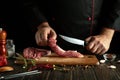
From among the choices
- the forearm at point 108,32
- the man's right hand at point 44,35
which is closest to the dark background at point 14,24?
the man's right hand at point 44,35

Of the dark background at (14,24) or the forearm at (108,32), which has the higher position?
the dark background at (14,24)

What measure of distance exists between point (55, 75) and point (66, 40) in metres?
0.42

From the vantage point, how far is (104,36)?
1589mm

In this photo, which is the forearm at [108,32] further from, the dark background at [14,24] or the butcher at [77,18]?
the dark background at [14,24]

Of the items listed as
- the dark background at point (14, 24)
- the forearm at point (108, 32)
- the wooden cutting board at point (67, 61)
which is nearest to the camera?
the wooden cutting board at point (67, 61)

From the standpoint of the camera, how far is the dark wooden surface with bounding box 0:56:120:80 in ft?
3.77

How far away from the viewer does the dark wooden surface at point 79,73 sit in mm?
1149

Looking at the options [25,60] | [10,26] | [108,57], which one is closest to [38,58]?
[25,60]

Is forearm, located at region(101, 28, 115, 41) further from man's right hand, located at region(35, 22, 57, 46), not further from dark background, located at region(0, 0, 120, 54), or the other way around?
dark background, located at region(0, 0, 120, 54)

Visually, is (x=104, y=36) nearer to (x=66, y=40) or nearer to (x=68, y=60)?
(x=66, y=40)

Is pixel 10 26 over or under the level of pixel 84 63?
over

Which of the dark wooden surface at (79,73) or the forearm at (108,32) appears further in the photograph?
the forearm at (108,32)

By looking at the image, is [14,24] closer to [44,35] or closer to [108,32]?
[44,35]

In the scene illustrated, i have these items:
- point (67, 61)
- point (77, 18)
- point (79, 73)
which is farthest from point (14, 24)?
point (79, 73)
